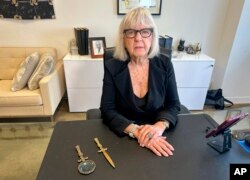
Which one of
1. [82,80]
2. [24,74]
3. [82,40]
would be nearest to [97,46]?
[82,40]

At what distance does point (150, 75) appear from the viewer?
50.8 inches

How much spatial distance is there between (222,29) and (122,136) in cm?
253

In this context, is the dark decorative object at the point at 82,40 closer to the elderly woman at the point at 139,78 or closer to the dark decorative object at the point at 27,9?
the dark decorative object at the point at 27,9

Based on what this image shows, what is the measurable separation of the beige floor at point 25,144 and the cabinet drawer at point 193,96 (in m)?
0.23

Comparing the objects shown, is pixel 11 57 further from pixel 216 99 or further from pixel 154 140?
pixel 216 99

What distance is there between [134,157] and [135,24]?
761mm

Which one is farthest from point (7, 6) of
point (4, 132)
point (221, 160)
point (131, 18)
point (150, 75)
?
point (221, 160)

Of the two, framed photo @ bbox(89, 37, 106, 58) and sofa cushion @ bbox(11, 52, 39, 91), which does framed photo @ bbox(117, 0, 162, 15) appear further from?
sofa cushion @ bbox(11, 52, 39, 91)

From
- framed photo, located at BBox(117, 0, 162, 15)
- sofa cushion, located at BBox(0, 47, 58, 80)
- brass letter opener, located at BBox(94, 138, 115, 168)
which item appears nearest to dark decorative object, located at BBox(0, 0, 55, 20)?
sofa cushion, located at BBox(0, 47, 58, 80)

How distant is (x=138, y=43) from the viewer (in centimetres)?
123

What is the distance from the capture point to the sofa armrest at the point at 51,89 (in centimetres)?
221

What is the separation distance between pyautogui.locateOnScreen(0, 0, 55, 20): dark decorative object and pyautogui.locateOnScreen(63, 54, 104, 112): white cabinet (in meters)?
0.65

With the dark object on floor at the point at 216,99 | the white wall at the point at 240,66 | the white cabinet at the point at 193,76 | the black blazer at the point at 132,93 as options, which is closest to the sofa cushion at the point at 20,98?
the black blazer at the point at 132,93

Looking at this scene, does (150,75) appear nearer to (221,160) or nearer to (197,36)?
(221,160)
